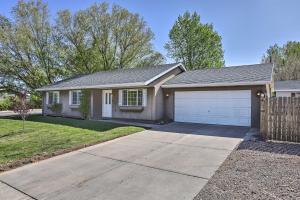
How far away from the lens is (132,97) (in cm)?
1441

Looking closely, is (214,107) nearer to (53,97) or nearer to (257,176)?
(257,176)

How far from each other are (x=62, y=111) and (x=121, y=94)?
21.5 feet

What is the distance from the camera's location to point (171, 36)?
34.3 meters

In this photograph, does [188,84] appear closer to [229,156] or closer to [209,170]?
[229,156]

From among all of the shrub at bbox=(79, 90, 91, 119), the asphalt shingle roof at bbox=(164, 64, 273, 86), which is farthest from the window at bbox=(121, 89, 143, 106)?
the shrub at bbox=(79, 90, 91, 119)

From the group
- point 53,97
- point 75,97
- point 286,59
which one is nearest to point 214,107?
point 75,97

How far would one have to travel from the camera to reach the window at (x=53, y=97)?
19.1 meters

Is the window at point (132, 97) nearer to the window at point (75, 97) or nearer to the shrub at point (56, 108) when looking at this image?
the window at point (75, 97)

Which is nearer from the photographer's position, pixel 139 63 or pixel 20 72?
pixel 20 72

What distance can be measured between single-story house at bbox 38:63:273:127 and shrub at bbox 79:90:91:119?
0.27m

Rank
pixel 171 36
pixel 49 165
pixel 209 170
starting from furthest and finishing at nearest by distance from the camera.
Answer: pixel 171 36
pixel 49 165
pixel 209 170

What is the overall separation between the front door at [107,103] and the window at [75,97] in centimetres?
240

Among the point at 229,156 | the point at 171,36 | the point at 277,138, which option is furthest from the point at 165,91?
the point at 171,36

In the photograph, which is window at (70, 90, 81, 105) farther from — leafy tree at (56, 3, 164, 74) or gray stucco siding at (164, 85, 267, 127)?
leafy tree at (56, 3, 164, 74)
